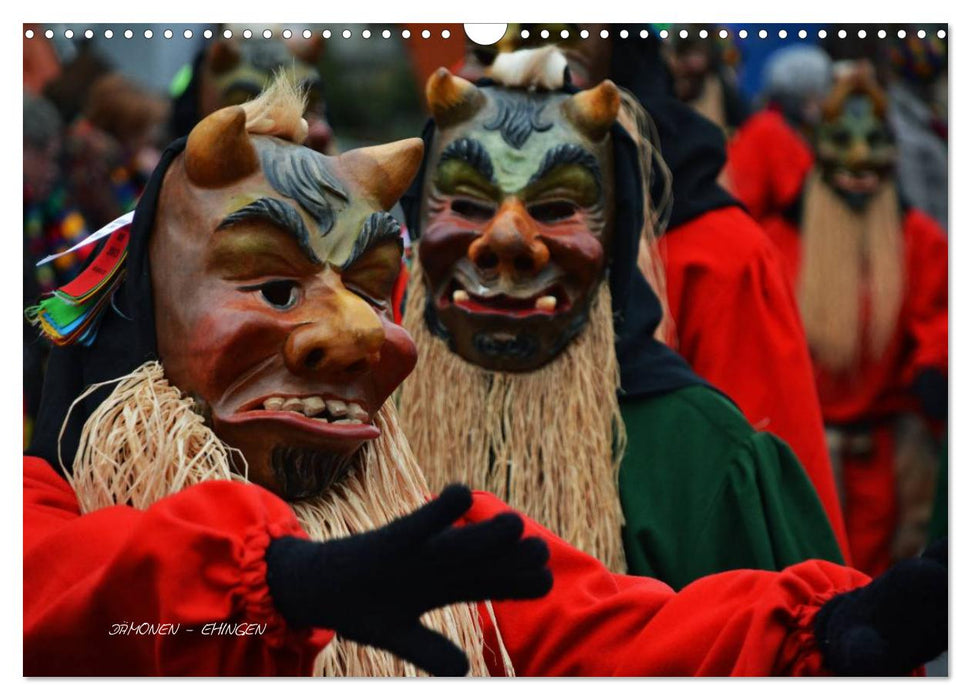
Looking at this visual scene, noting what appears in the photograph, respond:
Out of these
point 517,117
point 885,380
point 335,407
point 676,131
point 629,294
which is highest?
point 517,117

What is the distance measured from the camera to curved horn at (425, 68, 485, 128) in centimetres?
331

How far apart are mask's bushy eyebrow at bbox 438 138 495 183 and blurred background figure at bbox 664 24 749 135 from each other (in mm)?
1104

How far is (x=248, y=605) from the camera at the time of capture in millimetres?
2012

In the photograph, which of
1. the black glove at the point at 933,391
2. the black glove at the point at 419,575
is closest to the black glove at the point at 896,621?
the black glove at the point at 419,575

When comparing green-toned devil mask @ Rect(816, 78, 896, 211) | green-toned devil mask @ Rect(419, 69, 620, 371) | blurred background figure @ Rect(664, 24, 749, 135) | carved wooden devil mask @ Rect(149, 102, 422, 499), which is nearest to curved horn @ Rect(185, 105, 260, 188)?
carved wooden devil mask @ Rect(149, 102, 422, 499)

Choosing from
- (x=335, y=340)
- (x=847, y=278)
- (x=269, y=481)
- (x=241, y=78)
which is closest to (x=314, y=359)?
(x=335, y=340)

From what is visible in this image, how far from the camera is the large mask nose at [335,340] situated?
7.63 feet

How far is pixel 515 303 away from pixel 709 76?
199 centimetres

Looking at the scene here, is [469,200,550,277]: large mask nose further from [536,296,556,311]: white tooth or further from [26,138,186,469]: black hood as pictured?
[26,138,186,469]: black hood

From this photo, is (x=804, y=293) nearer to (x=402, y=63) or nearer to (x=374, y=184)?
(x=402, y=63)

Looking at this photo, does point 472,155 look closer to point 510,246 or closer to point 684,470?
point 510,246

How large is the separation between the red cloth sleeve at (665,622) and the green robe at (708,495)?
766 mm

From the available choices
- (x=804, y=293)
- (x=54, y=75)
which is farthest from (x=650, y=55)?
(x=54, y=75)

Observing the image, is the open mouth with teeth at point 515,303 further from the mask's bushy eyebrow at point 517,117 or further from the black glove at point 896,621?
the black glove at point 896,621
